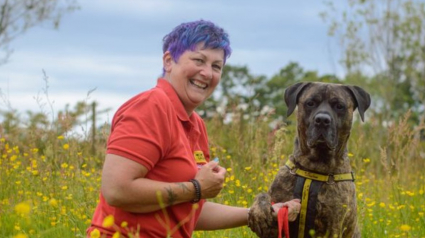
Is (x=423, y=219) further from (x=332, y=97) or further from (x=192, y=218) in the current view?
(x=192, y=218)

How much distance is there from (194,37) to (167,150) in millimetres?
671

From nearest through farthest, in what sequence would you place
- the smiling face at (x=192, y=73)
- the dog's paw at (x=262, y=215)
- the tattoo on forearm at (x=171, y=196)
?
the tattoo on forearm at (x=171, y=196) → the smiling face at (x=192, y=73) → the dog's paw at (x=262, y=215)

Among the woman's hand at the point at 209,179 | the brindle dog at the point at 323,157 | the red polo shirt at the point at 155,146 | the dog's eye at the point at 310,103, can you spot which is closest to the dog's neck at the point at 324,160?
the brindle dog at the point at 323,157

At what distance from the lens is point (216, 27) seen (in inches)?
146

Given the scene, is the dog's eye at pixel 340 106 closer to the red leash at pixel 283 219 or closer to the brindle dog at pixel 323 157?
the brindle dog at pixel 323 157

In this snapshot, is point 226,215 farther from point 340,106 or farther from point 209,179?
point 340,106

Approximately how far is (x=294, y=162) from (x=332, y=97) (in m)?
0.53

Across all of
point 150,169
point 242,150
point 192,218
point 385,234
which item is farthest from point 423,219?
point 150,169

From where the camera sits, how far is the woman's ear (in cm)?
368

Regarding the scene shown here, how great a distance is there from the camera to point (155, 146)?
10.6 feet

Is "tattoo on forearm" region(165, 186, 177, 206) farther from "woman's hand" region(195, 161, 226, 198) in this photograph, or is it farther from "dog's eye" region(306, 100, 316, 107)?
"dog's eye" region(306, 100, 316, 107)

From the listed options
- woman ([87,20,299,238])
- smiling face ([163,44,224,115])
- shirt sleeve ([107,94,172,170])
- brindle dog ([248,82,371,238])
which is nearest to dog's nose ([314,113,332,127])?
brindle dog ([248,82,371,238])

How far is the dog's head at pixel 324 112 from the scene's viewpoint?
4.33 meters

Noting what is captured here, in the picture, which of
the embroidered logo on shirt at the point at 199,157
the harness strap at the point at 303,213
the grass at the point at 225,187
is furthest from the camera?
the grass at the point at 225,187
